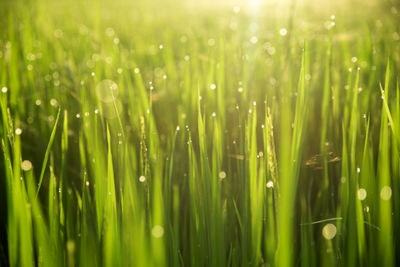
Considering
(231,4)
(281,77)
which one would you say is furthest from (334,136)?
(231,4)

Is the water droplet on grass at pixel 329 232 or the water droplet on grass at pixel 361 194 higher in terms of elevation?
the water droplet on grass at pixel 361 194

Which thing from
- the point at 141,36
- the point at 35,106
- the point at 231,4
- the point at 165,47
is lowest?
the point at 35,106

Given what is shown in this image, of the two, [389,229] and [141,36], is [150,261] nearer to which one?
[389,229]

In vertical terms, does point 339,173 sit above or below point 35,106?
below

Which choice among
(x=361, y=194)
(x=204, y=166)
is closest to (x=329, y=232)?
(x=361, y=194)

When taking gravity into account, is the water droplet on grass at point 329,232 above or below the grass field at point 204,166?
below

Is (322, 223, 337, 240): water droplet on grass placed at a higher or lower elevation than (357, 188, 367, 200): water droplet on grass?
lower

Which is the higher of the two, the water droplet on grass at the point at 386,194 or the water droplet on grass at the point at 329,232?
the water droplet on grass at the point at 386,194

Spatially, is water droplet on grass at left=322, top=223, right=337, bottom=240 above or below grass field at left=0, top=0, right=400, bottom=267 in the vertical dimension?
below
